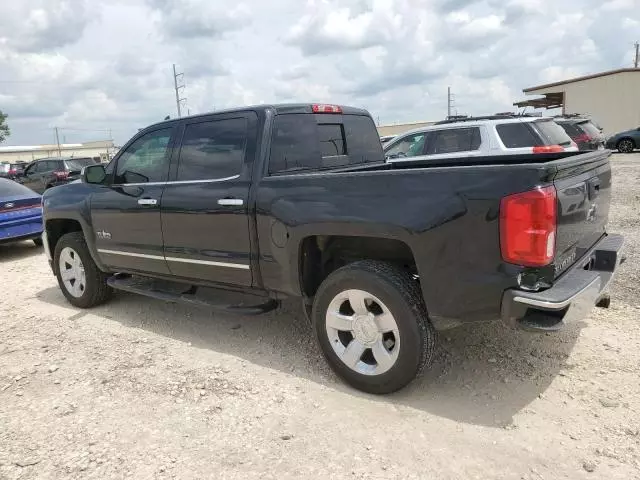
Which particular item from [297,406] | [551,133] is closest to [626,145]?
[551,133]

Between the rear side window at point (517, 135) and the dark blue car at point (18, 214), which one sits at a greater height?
the rear side window at point (517, 135)

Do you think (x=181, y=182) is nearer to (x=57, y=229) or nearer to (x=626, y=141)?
(x=57, y=229)

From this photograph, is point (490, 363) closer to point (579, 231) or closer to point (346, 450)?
point (579, 231)

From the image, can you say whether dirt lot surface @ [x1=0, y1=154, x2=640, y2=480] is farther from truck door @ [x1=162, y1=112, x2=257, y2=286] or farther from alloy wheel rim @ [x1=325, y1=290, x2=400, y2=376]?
truck door @ [x1=162, y1=112, x2=257, y2=286]

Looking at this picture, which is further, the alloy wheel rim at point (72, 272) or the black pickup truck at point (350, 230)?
the alloy wheel rim at point (72, 272)

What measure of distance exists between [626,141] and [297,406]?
2618cm

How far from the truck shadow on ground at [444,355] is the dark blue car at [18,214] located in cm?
446

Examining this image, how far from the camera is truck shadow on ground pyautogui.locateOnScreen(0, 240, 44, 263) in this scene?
30.8ft

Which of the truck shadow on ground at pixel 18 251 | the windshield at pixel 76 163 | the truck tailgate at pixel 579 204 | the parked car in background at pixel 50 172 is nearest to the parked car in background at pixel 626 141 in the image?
the windshield at pixel 76 163

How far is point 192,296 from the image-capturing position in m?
4.70

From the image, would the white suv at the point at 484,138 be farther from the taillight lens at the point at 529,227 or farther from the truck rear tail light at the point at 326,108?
the taillight lens at the point at 529,227

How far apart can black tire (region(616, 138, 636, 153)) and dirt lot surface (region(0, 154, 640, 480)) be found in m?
23.0

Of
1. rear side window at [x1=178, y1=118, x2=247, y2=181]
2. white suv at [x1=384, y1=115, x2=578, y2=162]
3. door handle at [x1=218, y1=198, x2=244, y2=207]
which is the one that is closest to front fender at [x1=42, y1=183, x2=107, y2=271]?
rear side window at [x1=178, y1=118, x2=247, y2=181]

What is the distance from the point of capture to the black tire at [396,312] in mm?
3291
